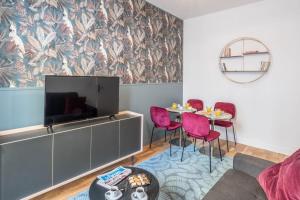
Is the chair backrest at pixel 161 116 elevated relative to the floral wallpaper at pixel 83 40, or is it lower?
lower

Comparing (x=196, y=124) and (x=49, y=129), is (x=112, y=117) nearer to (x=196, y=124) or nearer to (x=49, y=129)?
(x=49, y=129)

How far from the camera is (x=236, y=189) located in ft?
5.21

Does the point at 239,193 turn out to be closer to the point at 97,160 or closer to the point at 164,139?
the point at 97,160

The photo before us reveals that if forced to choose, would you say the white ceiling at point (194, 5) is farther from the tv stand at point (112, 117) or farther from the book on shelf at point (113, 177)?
the book on shelf at point (113, 177)

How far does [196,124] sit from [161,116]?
2.42 feet

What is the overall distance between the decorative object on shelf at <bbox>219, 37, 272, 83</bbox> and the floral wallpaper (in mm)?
1308

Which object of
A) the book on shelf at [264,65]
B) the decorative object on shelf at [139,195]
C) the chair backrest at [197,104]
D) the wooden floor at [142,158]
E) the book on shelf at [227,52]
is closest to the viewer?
the decorative object on shelf at [139,195]

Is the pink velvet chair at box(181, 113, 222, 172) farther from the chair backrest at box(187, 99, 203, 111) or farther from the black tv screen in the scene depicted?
the chair backrest at box(187, 99, 203, 111)

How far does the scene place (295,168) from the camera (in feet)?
4.03

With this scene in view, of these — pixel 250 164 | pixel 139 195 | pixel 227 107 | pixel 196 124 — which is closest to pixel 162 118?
pixel 196 124

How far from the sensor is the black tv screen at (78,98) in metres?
2.18

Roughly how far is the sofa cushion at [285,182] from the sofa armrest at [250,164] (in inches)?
12.2

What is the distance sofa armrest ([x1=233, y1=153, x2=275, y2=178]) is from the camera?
1770 mm

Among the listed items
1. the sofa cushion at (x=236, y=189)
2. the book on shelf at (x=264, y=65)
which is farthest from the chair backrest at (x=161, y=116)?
the book on shelf at (x=264, y=65)
